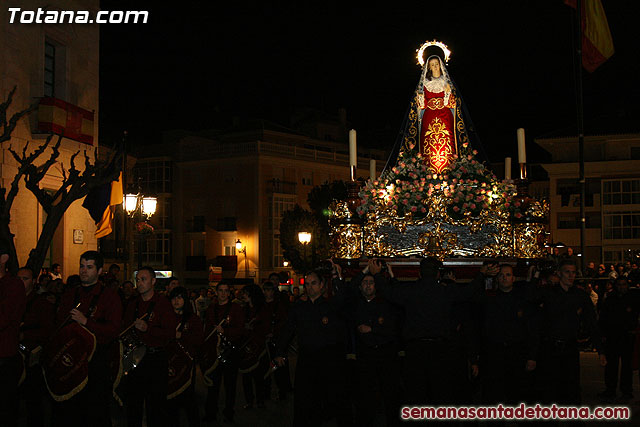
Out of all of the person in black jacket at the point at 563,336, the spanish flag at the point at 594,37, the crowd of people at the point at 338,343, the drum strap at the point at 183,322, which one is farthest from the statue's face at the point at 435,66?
the spanish flag at the point at 594,37

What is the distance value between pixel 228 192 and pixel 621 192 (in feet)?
83.5

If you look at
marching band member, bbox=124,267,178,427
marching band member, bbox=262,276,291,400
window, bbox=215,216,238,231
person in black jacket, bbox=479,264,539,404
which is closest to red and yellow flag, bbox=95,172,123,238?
marching band member, bbox=262,276,291,400

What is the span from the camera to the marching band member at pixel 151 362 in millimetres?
8055

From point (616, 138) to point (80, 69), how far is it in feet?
118

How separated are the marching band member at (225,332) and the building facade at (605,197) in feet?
135

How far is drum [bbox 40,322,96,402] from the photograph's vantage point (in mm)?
7590

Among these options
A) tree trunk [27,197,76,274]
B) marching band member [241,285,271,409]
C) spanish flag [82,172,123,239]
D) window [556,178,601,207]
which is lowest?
marching band member [241,285,271,409]

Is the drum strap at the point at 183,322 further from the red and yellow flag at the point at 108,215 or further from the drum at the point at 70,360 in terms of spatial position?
the red and yellow flag at the point at 108,215

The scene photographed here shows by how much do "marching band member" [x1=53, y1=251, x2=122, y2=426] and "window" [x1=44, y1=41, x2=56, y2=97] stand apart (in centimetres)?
1628

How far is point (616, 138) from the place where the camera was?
48.8m

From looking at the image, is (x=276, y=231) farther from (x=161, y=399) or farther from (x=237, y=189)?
(x=161, y=399)

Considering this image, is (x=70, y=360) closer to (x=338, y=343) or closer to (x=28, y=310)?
(x=28, y=310)

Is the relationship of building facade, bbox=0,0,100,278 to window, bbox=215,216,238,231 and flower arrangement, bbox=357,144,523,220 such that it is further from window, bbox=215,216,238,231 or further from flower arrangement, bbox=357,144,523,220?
window, bbox=215,216,238,231

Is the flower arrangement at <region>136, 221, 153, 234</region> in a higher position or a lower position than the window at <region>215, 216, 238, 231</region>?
lower
